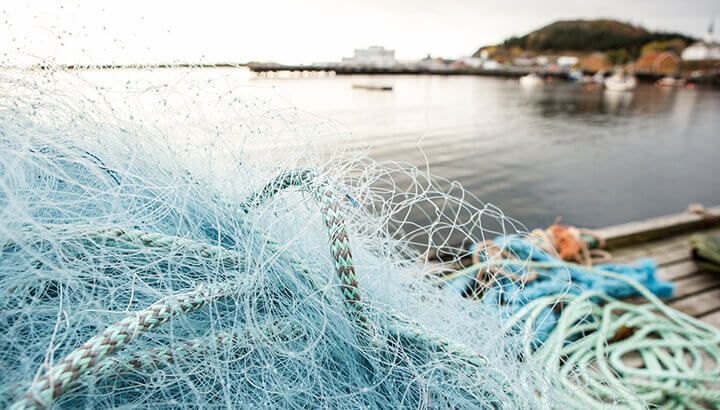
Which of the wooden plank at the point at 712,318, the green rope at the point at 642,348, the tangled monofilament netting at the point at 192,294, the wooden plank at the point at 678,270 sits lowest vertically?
the wooden plank at the point at 678,270

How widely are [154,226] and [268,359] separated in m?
0.46

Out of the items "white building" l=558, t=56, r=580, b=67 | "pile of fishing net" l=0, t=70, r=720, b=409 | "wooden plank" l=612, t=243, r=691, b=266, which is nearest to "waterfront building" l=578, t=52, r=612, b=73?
"white building" l=558, t=56, r=580, b=67

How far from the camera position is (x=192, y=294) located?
40.3 inches

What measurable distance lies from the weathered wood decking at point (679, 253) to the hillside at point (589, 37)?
485 feet

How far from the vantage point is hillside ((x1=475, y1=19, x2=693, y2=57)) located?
13825 cm

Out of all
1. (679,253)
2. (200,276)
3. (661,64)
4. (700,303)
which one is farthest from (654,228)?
(661,64)

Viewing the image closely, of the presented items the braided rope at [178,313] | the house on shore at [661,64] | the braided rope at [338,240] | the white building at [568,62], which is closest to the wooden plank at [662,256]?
the braided rope at [178,313]

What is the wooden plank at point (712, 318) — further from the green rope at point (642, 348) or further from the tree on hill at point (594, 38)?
the tree on hill at point (594, 38)

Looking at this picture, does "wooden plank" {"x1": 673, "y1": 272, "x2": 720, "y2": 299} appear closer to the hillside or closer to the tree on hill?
the tree on hill

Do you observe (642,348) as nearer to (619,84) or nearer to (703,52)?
(619,84)

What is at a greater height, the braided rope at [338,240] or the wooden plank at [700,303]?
the braided rope at [338,240]

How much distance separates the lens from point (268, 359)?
3.63 feet

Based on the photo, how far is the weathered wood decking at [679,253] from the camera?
129 inches

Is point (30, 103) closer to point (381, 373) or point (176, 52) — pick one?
point (176, 52)
